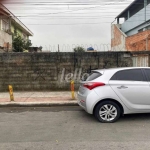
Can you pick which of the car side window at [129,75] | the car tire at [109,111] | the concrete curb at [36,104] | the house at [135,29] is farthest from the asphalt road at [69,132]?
the house at [135,29]

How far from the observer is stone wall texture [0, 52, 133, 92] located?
33.1 ft

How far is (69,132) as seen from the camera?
14.5 feet

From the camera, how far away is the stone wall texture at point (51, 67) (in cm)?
1010

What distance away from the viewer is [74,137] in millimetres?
4090

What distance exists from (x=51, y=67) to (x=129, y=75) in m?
5.53

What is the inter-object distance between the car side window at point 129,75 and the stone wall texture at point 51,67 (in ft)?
15.7

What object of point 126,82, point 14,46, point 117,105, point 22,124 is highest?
point 14,46

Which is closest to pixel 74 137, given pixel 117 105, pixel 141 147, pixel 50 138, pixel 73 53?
pixel 50 138

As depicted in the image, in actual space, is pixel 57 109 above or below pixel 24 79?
below

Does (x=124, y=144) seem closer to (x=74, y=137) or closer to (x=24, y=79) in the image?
(x=74, y=137)

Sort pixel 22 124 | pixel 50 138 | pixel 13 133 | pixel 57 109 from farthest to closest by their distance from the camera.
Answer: pixel 57 109 → pixel 22 124 → pixel 13 133 → pixel 50 138

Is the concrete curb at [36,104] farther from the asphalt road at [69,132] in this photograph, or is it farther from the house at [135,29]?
the house at [135,29]

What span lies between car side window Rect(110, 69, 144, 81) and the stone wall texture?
4.79 metres

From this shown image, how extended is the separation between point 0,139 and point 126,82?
10.9 ft
